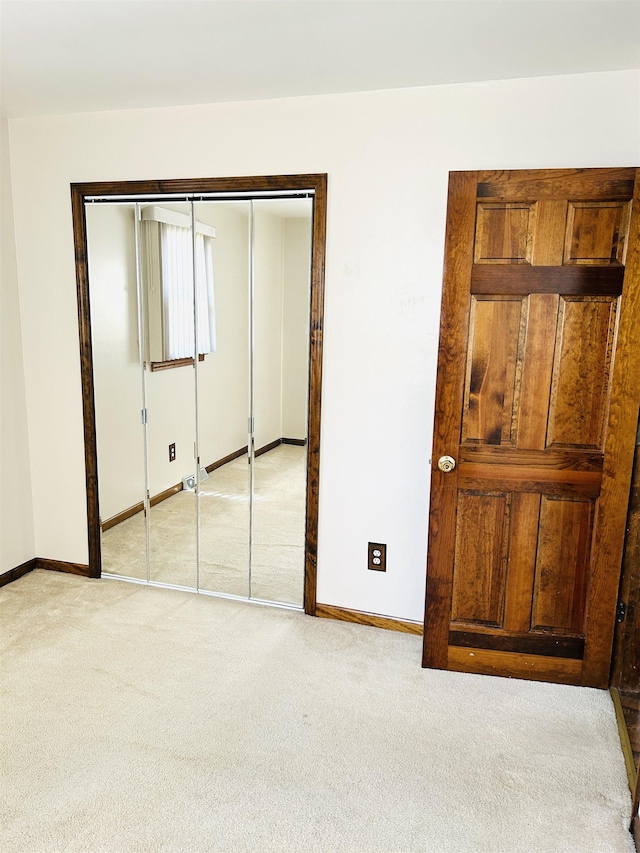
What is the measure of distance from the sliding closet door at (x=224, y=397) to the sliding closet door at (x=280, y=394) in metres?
0.06

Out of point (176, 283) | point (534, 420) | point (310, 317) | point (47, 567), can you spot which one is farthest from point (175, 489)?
point (534, 420)

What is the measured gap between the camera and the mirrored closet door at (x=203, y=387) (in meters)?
2.81

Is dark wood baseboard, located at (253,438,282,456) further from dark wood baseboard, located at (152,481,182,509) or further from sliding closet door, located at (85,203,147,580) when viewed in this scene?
sliding closet door, located at (85,203,147,580)

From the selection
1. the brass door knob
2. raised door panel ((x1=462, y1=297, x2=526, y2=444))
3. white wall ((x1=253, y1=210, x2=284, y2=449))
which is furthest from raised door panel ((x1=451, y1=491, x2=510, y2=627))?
white wall ((x1=253, y1=210, x2=284, y2=449))

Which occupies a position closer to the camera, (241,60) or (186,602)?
(241,60)

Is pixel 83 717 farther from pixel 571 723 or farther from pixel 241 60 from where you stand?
pixel 241 60

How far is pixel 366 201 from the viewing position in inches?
102

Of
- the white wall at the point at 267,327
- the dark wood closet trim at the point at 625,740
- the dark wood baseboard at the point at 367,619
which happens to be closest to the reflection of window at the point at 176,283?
the white wall at the point at 267,327

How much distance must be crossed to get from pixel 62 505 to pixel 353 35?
106 inches

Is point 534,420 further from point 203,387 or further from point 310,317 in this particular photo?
point 203,387

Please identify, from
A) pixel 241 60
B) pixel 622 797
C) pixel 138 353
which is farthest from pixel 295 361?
pixel 622 797

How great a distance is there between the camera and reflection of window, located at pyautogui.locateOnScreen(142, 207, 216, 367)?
288cm

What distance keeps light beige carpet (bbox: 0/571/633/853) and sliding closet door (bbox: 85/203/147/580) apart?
518 millimetres

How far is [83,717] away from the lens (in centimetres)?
219
